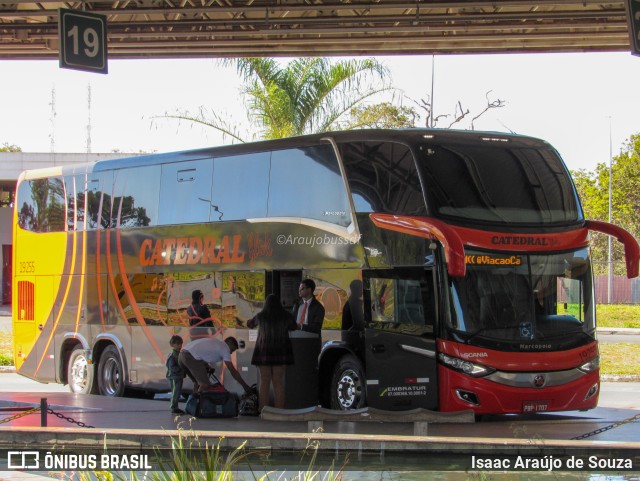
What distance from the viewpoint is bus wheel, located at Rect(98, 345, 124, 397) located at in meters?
19.2

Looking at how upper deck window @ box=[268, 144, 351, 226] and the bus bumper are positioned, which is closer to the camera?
the bus bumper

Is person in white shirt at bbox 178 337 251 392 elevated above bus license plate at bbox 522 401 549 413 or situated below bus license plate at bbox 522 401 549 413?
above

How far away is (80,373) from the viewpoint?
65.4 ft

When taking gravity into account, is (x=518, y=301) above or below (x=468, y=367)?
above

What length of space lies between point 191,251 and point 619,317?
92.6ft

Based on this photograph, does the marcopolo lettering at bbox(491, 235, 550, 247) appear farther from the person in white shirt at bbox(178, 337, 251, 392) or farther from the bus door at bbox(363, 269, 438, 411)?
the person in white shirt at bbox(178, 337, 251, 392)

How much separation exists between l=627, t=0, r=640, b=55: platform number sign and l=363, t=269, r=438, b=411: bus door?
404 cm

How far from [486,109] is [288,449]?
2424 cm

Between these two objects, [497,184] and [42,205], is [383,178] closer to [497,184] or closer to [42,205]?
[497,184]

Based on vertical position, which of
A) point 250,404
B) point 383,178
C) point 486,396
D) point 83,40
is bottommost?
point 250,404

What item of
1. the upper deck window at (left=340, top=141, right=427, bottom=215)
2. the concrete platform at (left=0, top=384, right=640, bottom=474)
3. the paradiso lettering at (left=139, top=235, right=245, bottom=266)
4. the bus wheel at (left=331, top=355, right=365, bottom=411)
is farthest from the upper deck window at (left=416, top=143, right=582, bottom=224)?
the paradiso lettering at (left=139, top=235, right=245, bottom=266)

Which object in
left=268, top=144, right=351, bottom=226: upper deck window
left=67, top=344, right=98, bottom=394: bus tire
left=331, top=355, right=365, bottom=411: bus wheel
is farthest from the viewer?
left=67, top=344, right=98, bottom=394: bus tire

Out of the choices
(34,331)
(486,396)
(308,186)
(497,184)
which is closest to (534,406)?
(486,396)

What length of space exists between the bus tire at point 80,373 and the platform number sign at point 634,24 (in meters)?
11.4
